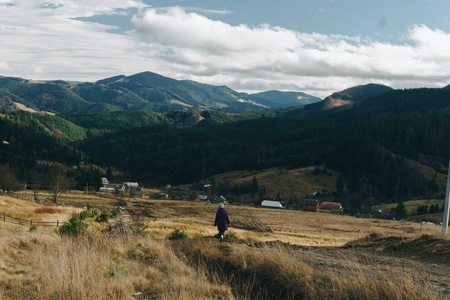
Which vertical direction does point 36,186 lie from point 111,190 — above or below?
above

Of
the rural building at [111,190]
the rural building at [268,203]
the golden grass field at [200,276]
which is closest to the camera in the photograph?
the golden grass field at [200,276]

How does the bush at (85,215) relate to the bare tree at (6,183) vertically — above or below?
above

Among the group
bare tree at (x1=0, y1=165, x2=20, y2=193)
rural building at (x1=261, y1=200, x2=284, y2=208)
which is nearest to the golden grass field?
bare tree at (x1=0, y1=165, x2=20, y2=193)

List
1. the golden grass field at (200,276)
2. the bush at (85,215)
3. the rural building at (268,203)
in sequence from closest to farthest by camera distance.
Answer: the golden grass field at (200,276) → the bush at (85,215) → the rural building at (268,203)

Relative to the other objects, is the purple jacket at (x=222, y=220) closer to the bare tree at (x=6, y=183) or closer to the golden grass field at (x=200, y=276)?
the golden grass field at (x=200, y=276)

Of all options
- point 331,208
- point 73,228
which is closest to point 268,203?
point 331,208

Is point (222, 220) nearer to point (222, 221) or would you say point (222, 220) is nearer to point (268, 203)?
point (222, 221)

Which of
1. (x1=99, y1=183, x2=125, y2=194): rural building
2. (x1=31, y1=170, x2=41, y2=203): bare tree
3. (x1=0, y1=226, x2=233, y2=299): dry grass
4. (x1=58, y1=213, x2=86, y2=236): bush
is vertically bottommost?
(x1=99, y1=183, x2=125, y2=194): rural building

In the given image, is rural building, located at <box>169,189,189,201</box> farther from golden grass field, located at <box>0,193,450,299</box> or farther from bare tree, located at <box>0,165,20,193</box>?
golden grass field, located at <box>0,193,450,299</box>

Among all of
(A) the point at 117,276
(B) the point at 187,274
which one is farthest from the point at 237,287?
(A) the point at 117,276

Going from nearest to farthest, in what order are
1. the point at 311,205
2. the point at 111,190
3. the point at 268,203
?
the point at 311,205 < the point at 268,203 < the point at 111,190

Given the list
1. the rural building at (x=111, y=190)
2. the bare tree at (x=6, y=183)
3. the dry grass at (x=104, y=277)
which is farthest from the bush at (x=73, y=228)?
the rural building at (x=111, y=190)

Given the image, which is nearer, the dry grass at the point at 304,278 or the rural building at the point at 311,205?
the dry grass at the point at 304,278

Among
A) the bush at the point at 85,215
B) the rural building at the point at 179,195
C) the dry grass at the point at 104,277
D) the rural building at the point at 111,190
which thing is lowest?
the rural building at the point at 179,195
